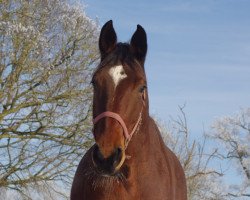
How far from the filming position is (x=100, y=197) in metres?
3.89

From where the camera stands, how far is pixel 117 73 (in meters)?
3.74

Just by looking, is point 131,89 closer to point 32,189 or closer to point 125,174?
point 125,174

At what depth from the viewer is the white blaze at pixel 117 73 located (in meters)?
3.71

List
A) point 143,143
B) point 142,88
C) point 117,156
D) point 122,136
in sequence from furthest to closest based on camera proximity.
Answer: point 143,143
point 142,88
point 122,136
point 117,156

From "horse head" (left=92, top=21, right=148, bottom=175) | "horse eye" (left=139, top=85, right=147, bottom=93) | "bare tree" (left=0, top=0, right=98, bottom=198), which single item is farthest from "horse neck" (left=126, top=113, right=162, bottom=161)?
"bare tree" (left=0, top=0, right=98, bottom=198)

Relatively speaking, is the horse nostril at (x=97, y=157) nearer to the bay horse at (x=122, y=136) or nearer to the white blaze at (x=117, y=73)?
the bay horse at (x=122, y=136)

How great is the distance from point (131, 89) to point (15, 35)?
440 inches

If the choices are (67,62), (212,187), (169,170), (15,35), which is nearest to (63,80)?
(67,62)

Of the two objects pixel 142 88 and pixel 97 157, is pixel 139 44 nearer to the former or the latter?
pixel 142 88

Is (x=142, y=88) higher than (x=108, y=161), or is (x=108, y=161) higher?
(x=142, y=88)

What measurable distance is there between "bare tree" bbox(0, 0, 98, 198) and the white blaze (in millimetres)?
10977

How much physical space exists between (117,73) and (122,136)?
21.1 inches

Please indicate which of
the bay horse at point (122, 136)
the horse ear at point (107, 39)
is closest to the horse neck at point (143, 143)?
the bay horse at point (122, 136)

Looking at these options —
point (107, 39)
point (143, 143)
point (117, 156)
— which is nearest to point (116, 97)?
point (117, 156)
